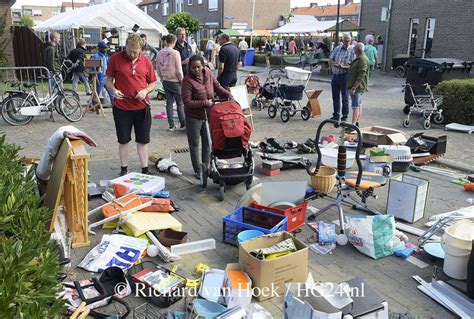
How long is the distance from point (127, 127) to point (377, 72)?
2191 centimetres

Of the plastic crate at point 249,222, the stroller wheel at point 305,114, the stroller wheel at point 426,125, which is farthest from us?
the stroller wheel at point 305,114

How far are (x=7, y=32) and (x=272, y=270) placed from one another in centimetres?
1830

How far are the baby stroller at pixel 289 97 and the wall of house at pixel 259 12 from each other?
34.1 metres

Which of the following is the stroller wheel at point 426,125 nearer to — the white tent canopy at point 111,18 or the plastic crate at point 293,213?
the plastic crate at point 293,213

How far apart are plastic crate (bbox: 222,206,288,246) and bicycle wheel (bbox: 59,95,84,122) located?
7.26 metres

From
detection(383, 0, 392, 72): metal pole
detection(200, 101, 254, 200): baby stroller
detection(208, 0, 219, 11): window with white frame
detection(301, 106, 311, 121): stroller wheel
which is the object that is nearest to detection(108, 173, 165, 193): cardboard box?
detection(200, 101, 254, 200): baby stroller

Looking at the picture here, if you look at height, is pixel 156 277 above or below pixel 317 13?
below

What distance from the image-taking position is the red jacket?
590cm

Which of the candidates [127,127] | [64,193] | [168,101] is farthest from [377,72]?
[64,193]

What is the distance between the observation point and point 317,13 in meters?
61.2

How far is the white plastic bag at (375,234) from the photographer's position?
4.23 m

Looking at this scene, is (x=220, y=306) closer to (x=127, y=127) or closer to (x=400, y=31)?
(x=127, y=127)

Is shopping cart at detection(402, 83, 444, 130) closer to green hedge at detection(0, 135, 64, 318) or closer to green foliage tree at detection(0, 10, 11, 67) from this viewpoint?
green hedge at detection(0, 135, 64, 318)

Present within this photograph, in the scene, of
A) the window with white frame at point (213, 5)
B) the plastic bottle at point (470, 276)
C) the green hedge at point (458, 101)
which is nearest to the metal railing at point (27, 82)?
the green hedge at point (458, 101)
